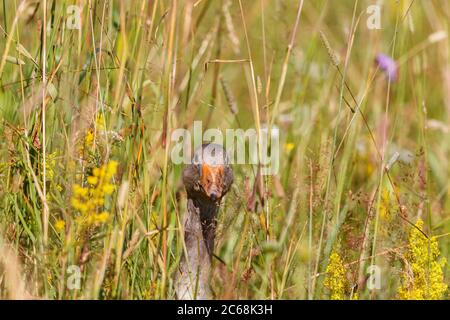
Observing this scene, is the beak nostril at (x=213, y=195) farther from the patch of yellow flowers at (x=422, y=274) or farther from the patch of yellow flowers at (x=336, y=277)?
the patch of yellow flowers at (x=422, y=274)

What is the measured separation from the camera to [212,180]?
3322mm

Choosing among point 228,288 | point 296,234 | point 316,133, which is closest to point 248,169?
point 296,234

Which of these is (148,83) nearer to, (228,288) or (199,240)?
(199,240)

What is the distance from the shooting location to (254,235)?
3.62 m

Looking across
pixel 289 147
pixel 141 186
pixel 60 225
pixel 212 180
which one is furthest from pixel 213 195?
pixel 289 147

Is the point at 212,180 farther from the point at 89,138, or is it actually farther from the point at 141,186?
the point at 89,138

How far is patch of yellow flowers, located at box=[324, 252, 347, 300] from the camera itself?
11.3 ft

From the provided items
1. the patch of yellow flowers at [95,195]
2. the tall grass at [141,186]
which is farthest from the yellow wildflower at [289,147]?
the patch of yellow flowers at [95,195]

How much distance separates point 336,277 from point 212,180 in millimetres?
522

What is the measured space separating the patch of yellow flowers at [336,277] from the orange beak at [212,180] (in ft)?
1.46

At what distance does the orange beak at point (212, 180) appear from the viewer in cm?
331

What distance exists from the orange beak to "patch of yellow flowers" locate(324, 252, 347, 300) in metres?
0.45

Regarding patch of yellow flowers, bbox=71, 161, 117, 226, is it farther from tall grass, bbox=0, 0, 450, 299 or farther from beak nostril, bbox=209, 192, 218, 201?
beak nostril, bbox=209, 192, 218, 201

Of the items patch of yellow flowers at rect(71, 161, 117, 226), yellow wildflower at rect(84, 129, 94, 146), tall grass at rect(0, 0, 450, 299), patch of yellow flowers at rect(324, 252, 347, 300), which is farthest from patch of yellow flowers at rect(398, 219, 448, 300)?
yellow wildflower at rect(84, 129, 94, 146)
